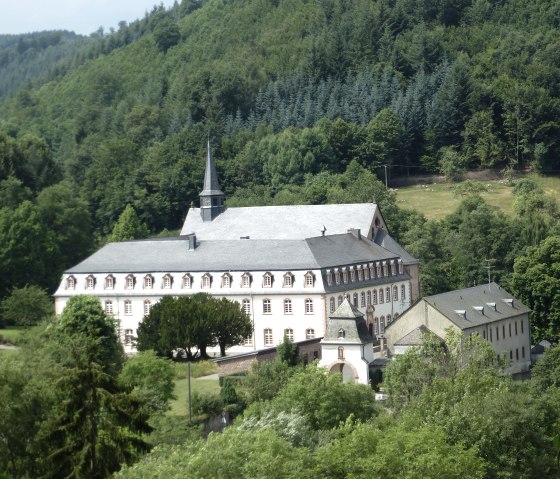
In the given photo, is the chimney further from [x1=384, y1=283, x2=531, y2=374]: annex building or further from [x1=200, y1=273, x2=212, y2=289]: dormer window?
[x1=384, y1=283, x2=531, y2=374]: annex building

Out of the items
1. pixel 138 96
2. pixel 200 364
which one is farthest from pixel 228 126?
pixel 200 364

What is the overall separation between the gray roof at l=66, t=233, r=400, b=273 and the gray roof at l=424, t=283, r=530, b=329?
6.68 meters

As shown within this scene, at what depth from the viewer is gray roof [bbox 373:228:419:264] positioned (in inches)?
3369

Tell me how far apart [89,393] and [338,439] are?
343 inches

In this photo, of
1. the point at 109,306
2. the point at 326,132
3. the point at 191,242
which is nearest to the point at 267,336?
the point at 191,242

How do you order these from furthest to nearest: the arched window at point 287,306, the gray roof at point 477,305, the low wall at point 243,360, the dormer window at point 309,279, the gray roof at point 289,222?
the gray roof at point 289,222 < the arched window at point 287,306 < the dormer window at point 309,279 < the gray roof at point 477,305 < the low wall at point 243,360

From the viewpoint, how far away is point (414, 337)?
70688 millimetres

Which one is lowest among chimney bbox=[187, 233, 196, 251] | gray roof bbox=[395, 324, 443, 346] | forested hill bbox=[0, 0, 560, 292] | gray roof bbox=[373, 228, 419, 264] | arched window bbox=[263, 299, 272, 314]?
gray roof bbox=[395, 324, 443, 346]

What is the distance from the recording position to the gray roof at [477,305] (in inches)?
2842

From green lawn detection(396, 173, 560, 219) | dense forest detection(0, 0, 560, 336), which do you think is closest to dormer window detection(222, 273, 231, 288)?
dense forest detection(0, 0, 560, 336)

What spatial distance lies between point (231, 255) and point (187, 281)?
2.63 meters

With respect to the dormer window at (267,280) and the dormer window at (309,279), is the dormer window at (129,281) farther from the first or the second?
the dormer window at (309,279)

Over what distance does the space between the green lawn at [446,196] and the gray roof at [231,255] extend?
24.1 m

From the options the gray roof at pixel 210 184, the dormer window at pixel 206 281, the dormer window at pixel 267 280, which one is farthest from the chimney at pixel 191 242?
the gray roof at pixel 210 184
